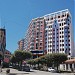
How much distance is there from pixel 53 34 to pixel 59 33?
16.6ft

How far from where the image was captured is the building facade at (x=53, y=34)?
5261 inches

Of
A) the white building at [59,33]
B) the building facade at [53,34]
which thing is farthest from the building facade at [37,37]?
the white building at [59,33]

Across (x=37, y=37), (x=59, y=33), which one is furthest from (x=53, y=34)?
(x=37, y=37)

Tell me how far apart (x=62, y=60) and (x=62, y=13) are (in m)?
86.5

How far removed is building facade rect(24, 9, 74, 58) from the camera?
438 ft

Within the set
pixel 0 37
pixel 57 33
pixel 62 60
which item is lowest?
pixel 62 60

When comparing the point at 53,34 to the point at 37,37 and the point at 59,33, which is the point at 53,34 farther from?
the point at 37,37

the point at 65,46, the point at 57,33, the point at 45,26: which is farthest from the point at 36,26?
the point at 65,46

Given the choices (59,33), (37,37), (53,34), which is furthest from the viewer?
(37,37)

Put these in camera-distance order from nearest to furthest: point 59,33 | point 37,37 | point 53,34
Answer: point 59,33 → point 53,34 → point 37,37

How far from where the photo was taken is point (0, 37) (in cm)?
5719

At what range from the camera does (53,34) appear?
141500mm

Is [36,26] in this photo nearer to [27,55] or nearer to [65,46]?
[65,46]

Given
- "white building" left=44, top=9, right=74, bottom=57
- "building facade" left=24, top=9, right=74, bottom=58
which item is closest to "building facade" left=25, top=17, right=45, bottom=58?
"building facade" left=24, top=9, right=74, bottom=58
